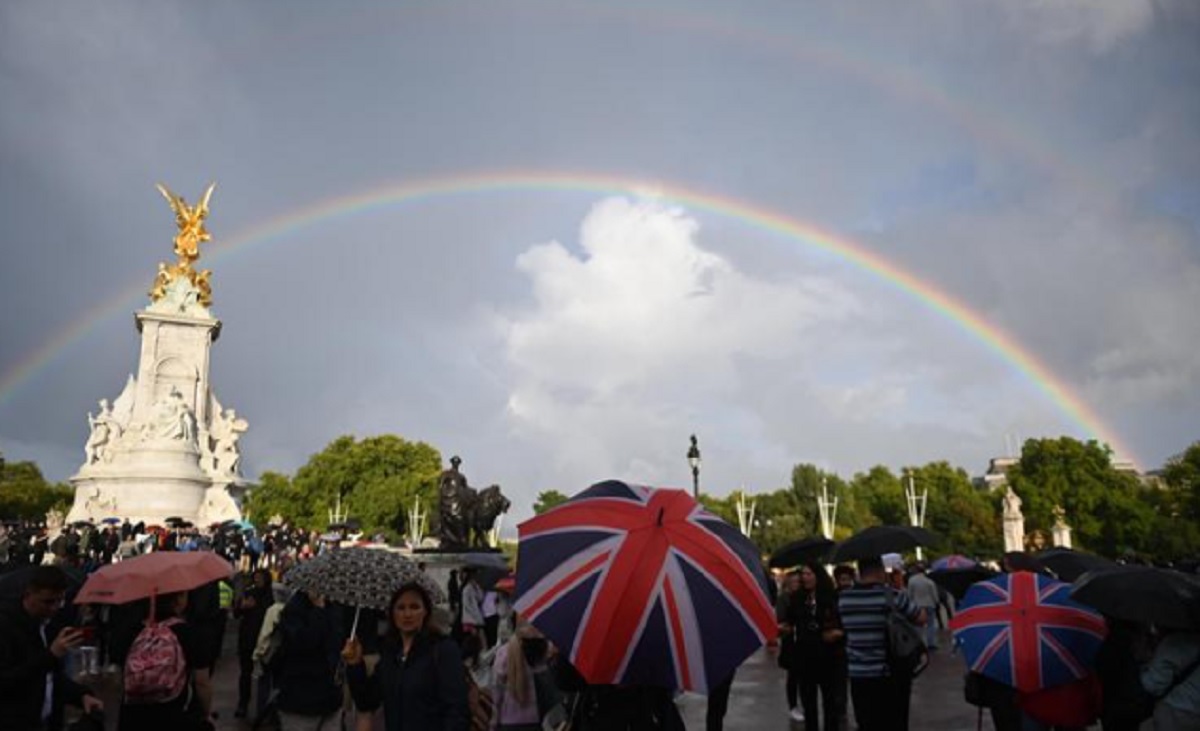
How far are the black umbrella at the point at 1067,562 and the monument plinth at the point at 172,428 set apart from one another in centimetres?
3915

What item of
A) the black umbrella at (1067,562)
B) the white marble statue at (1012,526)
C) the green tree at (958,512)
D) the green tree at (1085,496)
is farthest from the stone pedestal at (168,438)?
the green tree at (1085,496)

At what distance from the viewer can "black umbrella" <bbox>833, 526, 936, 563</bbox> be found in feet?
24.4

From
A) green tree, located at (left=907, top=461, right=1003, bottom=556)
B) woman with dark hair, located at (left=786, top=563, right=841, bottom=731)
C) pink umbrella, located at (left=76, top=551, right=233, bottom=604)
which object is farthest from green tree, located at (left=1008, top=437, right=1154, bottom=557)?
pink umbrella, located at (left=76, top=551, right=233, bottom=604)

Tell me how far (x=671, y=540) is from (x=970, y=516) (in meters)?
83.8

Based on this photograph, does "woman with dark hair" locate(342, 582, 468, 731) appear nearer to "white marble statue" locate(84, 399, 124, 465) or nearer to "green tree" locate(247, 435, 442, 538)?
"white marble statue" locate(84, 399, 124, 465)

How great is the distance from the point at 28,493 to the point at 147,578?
105 metres

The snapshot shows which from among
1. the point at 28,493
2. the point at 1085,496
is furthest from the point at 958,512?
the point at 28,493

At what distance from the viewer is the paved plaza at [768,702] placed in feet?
33.1

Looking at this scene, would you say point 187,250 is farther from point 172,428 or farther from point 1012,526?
point 1012,526

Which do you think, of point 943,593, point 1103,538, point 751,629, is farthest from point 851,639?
point 1103,538

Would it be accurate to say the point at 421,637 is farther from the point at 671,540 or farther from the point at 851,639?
the point at 851,639

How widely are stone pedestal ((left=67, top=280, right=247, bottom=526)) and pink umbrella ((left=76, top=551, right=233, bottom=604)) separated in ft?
125

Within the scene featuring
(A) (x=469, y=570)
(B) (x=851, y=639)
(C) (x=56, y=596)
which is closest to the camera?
(C) (x=56, y=596)

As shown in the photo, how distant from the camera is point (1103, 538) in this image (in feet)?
218
